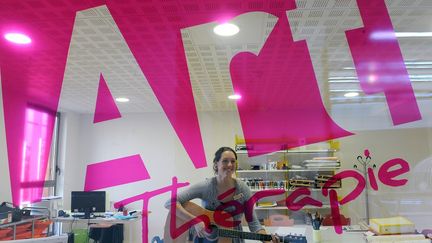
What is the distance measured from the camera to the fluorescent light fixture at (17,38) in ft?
8.20

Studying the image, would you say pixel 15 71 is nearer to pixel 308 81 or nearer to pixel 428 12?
pixel 308 81

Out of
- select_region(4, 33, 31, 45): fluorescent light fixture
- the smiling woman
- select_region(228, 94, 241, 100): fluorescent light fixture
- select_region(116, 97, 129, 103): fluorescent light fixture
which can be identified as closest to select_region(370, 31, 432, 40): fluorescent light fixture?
the smiling woman

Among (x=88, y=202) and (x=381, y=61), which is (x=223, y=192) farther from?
(x=88, y=202)

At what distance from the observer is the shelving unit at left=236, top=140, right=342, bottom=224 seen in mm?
5277

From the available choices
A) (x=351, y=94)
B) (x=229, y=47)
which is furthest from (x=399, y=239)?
(x=351, y=94)

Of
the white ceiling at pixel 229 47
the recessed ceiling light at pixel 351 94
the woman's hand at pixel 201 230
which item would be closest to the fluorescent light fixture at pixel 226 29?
the white ceiling at pixel 229 47

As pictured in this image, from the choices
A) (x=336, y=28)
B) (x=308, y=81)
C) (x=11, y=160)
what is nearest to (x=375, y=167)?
(x=308, y=81)

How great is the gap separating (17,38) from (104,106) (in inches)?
125

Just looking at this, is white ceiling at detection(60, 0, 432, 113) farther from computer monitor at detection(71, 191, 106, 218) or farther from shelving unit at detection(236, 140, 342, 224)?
computer monitor at detection(71, 191, 106, 218)

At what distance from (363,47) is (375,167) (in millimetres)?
3306

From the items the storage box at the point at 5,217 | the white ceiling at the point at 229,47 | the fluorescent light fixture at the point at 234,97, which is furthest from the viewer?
the fluorescent light fixture at the point at 234,97

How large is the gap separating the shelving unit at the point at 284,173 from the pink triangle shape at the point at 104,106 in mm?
2209

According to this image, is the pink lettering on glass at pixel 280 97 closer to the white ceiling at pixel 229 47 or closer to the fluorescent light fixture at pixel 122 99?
the white ceiling at pixel 229 47

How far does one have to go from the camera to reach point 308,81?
3.93 meters
